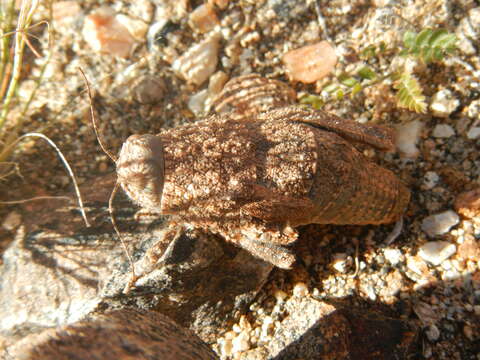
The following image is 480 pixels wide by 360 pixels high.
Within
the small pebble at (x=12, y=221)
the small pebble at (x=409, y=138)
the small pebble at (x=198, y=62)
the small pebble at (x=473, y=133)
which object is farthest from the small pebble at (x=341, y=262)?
the small pebble at (x=12, y=221)

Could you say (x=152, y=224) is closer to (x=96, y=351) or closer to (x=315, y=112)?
(x=96, y=351)

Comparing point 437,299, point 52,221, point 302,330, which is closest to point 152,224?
point 52,221

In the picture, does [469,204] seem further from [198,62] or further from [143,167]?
[198,62]

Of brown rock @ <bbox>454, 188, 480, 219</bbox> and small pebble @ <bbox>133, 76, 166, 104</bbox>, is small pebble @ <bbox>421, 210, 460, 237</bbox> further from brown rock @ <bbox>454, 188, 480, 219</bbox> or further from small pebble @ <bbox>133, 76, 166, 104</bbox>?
small pebble @ <bbox>133, 76, 166, 104</bbox>

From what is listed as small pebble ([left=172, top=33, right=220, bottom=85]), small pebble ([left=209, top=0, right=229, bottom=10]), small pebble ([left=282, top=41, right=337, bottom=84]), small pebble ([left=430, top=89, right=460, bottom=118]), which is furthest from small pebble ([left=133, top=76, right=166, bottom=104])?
small pebble ([left=430, top=89, right=460, bottom=118])

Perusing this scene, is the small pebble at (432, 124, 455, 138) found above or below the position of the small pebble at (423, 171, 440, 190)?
above
